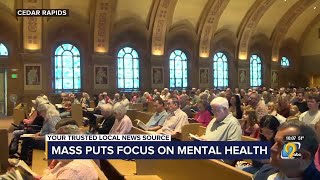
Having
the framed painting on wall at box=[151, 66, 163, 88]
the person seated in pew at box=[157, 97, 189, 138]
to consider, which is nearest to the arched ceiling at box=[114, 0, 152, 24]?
the framed painting on wall at box=[151, 66, 163, 88]

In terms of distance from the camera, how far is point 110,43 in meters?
24.2

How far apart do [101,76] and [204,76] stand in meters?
7.03

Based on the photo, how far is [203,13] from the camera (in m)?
26.5

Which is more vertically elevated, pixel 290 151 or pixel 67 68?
pixel 67 68

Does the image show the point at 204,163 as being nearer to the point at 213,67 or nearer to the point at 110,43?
the point at 110,43

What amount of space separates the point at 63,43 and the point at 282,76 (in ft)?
56.9

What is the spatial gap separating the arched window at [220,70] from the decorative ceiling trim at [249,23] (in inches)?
44.6

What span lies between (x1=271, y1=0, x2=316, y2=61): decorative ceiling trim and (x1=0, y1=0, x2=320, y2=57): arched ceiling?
21 cm

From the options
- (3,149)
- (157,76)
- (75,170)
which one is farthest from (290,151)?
(157,76)

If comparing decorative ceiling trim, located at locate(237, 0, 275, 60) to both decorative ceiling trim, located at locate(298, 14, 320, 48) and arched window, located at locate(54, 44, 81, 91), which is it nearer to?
decorative ceiling trim, located at locate(298, 14, 320, 48)

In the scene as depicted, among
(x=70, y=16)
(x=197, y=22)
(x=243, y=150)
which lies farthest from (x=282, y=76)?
(x=243, y=150)

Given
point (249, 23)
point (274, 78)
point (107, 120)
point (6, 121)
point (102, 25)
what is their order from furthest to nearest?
point (274, 78) < point (249, 23) < point (102, 25) < point (6, 121) < point (107, 120)

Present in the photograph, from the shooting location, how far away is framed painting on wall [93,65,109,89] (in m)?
24.0

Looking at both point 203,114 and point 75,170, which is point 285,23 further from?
point 75,170
